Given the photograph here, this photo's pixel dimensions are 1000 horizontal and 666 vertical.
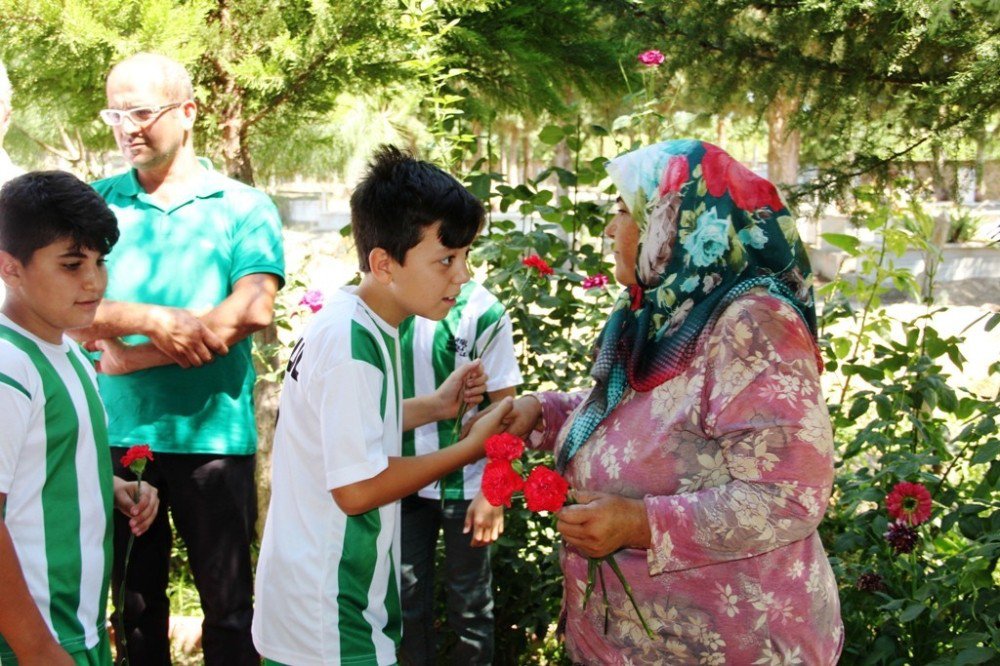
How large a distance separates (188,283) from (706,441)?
1670 millimetres

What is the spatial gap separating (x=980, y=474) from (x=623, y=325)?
3.63 meters

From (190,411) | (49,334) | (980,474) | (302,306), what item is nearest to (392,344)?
(49,334)

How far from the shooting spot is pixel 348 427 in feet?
5.78

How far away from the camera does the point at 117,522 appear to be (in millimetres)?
2658

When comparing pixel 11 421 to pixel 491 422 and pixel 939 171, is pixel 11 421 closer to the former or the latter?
pixel 491 422

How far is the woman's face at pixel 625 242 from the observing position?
1874mm

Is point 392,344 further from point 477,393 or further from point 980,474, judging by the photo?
point 980,474

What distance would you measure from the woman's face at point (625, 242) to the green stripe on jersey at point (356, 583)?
2.28ft

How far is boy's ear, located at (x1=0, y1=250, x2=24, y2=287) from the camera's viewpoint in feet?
6.52

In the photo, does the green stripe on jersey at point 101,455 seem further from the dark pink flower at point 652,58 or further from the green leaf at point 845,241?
the green leaf at point 845,241

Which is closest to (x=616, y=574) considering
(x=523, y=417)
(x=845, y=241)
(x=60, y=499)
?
(x=523, y=417)

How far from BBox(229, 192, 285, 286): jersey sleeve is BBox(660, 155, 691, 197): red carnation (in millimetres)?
1405

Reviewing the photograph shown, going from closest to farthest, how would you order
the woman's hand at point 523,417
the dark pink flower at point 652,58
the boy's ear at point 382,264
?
the boy's ear at point 382,264
the woman's hand at point 523,417
the dark pink flower at point 652,58

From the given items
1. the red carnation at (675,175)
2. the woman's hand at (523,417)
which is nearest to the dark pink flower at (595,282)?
the woman's hand at (523,417)
